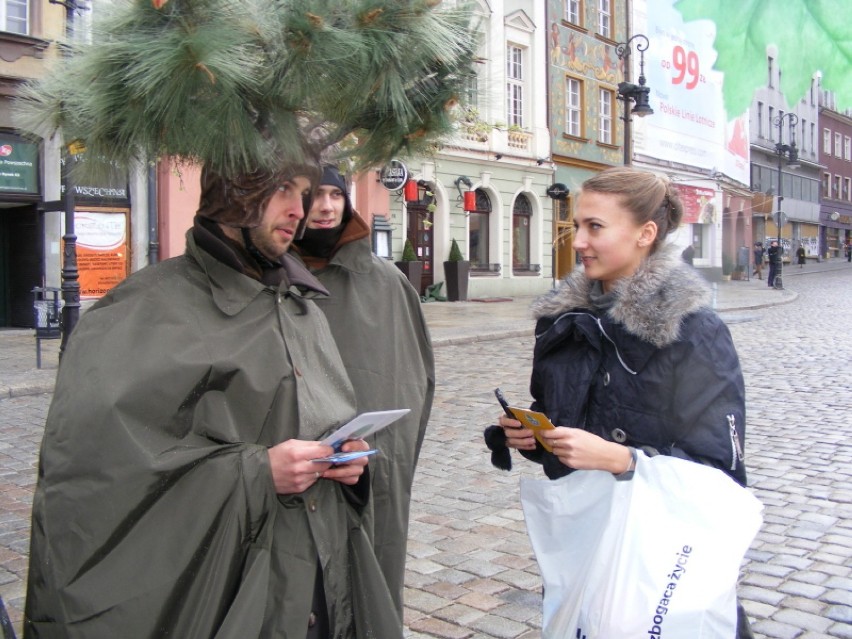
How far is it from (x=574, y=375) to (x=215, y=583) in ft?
3.32

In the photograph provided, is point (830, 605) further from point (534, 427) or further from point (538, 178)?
point (538, 178)

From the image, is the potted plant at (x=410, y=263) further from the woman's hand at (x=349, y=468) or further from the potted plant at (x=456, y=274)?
the woman's hand at (x=349, y=468)

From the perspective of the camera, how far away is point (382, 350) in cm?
260

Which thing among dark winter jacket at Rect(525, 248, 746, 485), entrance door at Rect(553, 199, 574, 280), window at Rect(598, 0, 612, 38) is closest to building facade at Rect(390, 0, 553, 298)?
entrance door at Rect(553, 199, 574, 280)

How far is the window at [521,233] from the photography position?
1034 inches

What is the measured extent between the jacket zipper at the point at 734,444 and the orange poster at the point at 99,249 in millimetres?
14286

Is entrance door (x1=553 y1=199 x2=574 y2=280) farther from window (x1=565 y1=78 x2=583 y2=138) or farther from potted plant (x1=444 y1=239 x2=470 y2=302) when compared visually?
potted plant (x1=444 y1=239 x2=470 y2=302)

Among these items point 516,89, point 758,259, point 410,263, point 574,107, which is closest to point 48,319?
point 410,263

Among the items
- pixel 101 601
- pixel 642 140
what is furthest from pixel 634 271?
pixel 642 140

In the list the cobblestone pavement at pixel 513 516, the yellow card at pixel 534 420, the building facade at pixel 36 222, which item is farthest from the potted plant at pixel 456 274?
the yellow card at pixel 534 420

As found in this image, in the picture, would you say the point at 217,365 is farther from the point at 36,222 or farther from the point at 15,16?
the point at 15,16

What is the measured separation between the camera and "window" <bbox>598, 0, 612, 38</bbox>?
92.6 feet

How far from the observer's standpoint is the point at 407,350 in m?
2.68

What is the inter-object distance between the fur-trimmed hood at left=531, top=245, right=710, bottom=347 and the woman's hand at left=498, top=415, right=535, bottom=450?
33 centimetres
